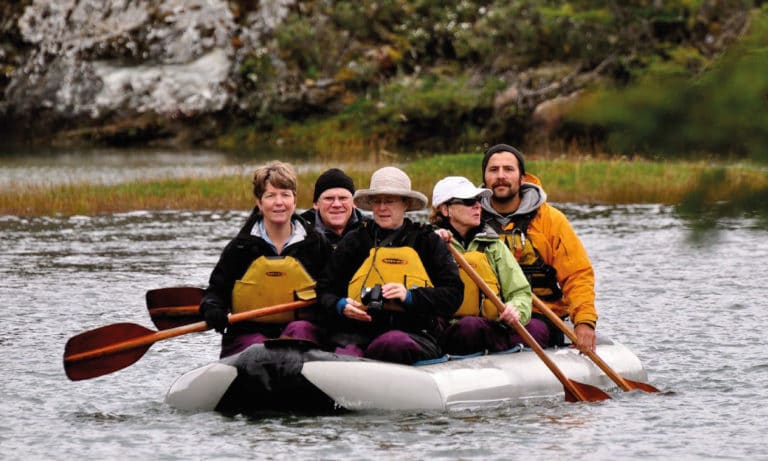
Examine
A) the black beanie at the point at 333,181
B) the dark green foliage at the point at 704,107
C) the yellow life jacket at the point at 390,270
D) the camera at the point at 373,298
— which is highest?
the dark green foliage at the point at 704,107

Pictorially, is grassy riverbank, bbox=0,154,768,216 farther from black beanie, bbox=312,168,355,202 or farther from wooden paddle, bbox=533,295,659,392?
black beanie, bbox=312,168,355,202

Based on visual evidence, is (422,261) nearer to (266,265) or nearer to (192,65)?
(266,265)

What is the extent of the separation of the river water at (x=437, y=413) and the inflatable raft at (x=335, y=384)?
2.9 inches

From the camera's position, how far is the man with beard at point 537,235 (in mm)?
7473

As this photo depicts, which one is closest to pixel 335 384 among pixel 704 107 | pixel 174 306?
pixel 174 306

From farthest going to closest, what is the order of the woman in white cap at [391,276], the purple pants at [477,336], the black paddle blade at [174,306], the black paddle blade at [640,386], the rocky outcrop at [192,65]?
the rocky outcrop at [192,65] → the black paddle blade at [640,386] → the black paddle blade at [174,306] → the purple pants at [477,336] → the woman in white cap at [391,276]

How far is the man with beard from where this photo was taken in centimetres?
747

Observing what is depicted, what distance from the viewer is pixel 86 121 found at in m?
35.8

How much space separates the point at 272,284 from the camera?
689 centimetres

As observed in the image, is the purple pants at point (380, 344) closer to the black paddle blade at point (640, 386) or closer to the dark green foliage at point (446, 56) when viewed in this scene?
the black paddle blade at point (640, 386)


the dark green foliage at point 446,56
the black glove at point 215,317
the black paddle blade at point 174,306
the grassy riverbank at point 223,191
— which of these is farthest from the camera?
the dark green foliage at point 446,56

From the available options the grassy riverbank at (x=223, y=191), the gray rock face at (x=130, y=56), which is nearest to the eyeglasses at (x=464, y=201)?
the grassy riverbank at (x=223, y=191)

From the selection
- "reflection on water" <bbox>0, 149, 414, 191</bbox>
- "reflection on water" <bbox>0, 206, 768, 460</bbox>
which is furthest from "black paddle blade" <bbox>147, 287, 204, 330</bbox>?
"reflection on water" <bbox>0, 149, 414, 191</bbox>

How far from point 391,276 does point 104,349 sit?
5.78ft
